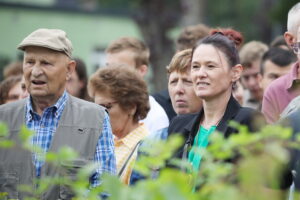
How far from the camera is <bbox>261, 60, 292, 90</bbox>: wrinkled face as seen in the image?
25.7ft

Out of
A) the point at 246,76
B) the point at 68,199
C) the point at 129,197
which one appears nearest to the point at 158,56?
the point at 246,76

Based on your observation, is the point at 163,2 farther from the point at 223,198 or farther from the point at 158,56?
the point at 223,198

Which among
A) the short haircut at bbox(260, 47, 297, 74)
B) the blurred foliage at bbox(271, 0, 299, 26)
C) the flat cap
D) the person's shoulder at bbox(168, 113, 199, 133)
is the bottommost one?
the blurred foliage at bbox(271, 0, 299, 26)

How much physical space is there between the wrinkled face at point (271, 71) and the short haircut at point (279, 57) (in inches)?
1.2

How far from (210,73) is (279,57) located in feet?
8.29

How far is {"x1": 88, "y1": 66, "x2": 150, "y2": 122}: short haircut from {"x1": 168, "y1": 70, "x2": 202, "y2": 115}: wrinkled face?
0.80 feet

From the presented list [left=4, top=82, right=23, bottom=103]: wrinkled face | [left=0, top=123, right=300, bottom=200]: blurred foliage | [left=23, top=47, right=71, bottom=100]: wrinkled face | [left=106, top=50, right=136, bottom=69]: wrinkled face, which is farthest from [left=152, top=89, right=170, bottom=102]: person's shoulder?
[left=0, top=123, right=300, bottom=200]: blurred foliage

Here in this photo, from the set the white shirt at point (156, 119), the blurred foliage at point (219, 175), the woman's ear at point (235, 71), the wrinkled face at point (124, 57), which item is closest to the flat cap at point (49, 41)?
the woman's ear at point (235, 71)

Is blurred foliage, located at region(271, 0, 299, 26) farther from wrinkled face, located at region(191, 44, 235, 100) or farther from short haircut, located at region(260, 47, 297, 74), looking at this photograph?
wrinkled face, located at region(191, 44, 235, 100)

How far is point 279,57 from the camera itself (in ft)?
26.0

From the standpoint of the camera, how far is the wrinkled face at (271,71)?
25.7 feet

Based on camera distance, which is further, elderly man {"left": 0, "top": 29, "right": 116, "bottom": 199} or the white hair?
the white hair

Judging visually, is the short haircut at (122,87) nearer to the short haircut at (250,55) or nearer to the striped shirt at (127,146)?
the striped shirt at (127,146)

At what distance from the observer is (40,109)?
18.4 feet
